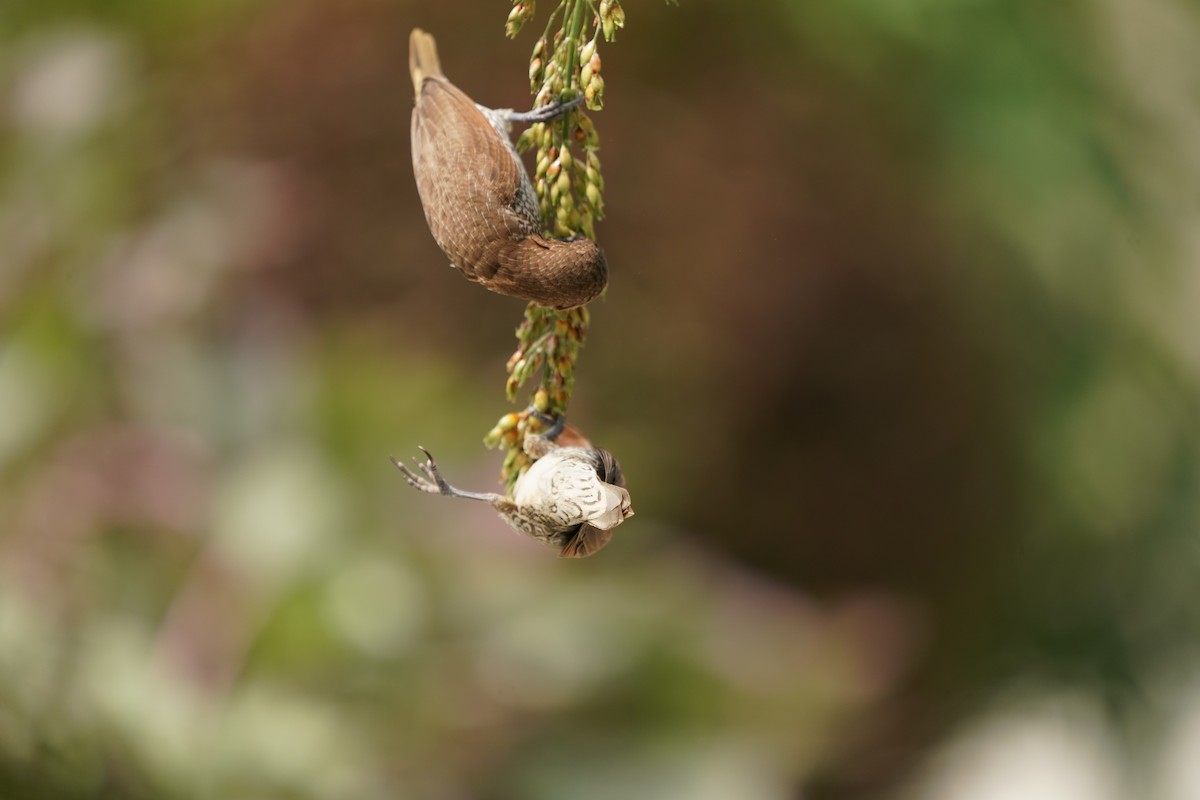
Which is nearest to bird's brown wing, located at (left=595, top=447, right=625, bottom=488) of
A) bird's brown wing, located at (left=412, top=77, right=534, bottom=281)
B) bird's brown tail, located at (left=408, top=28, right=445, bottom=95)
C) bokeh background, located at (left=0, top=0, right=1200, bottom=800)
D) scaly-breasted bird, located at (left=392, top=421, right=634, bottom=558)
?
scaly-breasted bird, located at (left=392, top=421, right=634, bottom=558)

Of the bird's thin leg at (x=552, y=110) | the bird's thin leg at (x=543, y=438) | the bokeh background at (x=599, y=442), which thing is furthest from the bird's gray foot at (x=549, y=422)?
the bokeh background at (x=599, y=442)

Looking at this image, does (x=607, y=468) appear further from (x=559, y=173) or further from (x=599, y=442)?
(x=599, y=442)

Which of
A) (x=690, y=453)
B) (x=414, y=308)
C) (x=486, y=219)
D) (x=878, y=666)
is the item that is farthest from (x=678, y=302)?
(x=486, y=219)

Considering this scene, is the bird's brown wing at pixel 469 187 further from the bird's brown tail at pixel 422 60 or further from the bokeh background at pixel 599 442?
the bokeh background at pixel 599 442

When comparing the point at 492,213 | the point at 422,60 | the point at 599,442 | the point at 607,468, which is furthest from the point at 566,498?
the point at 599,442

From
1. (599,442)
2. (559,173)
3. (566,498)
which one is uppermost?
(599,442)

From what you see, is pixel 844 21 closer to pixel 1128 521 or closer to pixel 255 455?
pixel 1128 521
